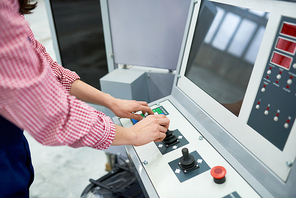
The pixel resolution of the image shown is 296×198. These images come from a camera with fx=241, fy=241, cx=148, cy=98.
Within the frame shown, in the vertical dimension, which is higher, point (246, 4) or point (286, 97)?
point (246, 4)

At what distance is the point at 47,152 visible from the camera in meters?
2.19

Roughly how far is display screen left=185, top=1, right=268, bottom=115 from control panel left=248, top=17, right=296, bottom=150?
7 cm

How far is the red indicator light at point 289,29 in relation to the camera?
59 cm

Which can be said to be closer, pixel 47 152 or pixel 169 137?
pixel 169 137

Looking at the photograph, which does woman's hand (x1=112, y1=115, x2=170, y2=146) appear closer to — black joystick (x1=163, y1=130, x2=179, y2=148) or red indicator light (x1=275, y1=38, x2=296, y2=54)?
black joystick (x1=163, y1=130, x2=179, y2=148)

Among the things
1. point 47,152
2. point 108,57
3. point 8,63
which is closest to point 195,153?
point 8,63

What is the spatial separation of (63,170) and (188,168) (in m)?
1.55

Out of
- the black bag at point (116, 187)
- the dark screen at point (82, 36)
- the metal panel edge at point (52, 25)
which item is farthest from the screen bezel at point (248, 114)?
the metal panel edge at point (52, 25)

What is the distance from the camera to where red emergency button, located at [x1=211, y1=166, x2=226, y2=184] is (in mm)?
664

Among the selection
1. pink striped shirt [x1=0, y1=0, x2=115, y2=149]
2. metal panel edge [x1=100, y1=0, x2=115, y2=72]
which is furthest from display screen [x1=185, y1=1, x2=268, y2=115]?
metal panel edge [x1=100, y1=0, x2=115, y2=72]

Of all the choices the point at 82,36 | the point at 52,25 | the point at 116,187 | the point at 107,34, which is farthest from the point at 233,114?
the point at 52,25

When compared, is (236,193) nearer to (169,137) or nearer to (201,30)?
(169,137)

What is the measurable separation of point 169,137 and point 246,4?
19.4 inches

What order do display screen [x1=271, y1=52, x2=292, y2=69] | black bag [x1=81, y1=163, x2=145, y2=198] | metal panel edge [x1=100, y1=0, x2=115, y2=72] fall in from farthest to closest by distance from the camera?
metal panel edge [x1=100, y1=0, x2=115, y2=72], black bag [x1=81, y1=163, x2=145, y2=198], display screen [x1=271, y1=52, x2=292, y2=69]
